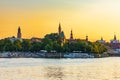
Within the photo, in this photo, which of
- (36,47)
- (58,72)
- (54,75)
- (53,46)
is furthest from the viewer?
(36,47)

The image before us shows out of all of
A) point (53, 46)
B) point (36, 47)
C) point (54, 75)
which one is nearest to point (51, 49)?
point (53, 46)

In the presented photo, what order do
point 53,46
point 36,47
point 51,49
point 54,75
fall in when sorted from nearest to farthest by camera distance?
point 54,75 < point 51,49 < point 53,46 < point 36,47

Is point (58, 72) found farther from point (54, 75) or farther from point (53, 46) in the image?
point (53, 46)

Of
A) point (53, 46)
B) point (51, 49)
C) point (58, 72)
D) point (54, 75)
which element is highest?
point (53, 46)

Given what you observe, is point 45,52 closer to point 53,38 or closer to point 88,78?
point 53,38

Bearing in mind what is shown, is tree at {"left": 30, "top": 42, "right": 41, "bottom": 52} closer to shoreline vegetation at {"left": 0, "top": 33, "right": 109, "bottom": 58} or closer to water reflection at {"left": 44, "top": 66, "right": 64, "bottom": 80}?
shoreline vegetation at {"left": 0, "top": 33, "right": 109, "bottom": 58}

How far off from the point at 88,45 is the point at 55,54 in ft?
38.7

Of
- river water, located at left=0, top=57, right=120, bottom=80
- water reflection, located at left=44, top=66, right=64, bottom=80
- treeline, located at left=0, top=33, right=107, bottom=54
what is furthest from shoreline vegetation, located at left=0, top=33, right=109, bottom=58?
water reflection, located at left=44, top=66, right=64, bottom=80

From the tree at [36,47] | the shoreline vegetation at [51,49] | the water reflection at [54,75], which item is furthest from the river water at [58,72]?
the tree at [36,47]

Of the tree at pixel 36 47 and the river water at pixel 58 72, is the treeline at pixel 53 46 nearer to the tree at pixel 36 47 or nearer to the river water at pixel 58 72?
the tree at pixel 36 47

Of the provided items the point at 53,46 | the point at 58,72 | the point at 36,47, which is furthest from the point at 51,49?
the point at 58,72

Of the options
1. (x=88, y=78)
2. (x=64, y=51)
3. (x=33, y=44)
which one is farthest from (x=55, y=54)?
(x=88, y=78)

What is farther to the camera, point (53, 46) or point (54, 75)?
point (53, 46)

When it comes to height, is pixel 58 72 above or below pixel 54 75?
above
